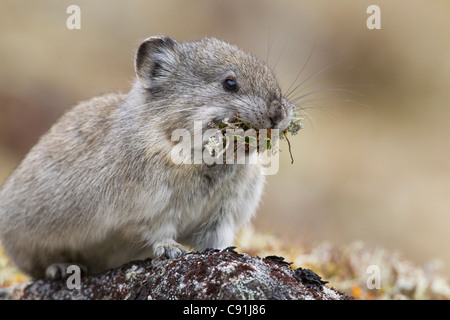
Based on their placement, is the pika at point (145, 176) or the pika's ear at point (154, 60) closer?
the pika at point (145, 176)

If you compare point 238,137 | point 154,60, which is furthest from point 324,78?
point 238,137

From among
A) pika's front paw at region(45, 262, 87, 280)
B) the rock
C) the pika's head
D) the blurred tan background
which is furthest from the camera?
the blurred tan background

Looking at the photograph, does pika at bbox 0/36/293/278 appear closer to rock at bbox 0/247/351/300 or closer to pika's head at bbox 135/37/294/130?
pika's head at bbox 135/37/294/130

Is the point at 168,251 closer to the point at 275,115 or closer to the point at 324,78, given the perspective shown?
the point at 275,115

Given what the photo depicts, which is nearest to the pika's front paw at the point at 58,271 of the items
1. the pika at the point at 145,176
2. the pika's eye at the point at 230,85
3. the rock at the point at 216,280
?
the pika at the point at 145,176

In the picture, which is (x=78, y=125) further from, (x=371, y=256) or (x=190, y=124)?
(x=371, y=256)

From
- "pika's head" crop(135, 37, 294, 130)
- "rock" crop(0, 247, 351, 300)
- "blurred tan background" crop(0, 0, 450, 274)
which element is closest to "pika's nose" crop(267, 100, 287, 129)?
"pika's head" crop(135, 37, 294, 130)

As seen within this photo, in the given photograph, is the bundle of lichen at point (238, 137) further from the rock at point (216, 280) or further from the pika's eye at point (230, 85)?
the rock at point (216, 280)

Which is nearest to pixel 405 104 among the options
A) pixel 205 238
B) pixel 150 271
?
pixel 205 238
